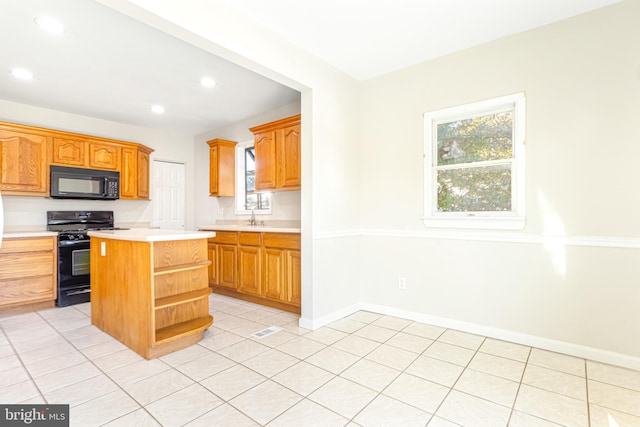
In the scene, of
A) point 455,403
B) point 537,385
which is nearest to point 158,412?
point 455,403

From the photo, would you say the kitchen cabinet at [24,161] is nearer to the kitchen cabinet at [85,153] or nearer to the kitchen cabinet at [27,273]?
the kitchen cabinet at [85,153]

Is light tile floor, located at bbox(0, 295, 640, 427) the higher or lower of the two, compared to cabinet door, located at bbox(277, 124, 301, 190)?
lower

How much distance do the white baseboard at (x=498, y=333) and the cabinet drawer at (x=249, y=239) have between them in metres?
1.18

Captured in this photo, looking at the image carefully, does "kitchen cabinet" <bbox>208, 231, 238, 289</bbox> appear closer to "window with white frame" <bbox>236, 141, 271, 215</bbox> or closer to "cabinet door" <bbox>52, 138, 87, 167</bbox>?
"window with white frame" <bbox>236, 141, 271, 215</bbox>

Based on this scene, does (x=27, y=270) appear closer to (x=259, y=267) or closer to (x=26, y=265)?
(x=26, y=265)

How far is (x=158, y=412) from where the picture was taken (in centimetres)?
181

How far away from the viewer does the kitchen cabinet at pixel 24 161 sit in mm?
3859

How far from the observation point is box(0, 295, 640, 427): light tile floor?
178cm

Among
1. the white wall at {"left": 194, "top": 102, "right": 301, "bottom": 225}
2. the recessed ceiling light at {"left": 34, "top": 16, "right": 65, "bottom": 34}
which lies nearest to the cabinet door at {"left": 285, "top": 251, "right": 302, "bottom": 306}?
the white wall at {"left": 194, "top": 102, "right": 301, "bottom": 225}

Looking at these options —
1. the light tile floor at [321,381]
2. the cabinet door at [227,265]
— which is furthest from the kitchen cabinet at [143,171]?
the light tile floor at [321,381]

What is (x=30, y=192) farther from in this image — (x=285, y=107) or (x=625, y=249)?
(x=625, y=249)

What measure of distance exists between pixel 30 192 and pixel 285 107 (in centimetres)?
346

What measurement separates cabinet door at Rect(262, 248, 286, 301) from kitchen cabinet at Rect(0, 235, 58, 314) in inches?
106

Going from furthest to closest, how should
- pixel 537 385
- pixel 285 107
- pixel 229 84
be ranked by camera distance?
pixel 285 107 → pixel 229 84 → pixel 537 385
